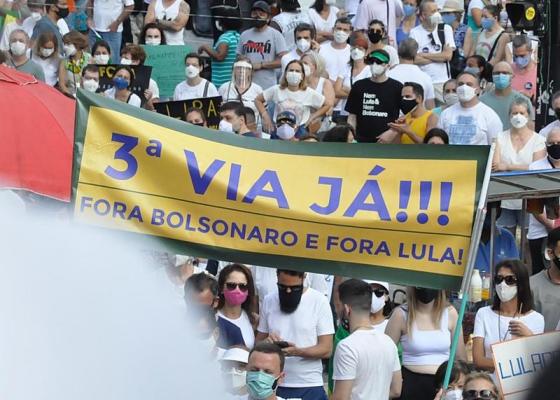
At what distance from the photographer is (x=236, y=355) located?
732 centimetres

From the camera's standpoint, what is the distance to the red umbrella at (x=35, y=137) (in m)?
6.48

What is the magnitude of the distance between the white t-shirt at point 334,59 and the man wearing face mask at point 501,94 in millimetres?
2023

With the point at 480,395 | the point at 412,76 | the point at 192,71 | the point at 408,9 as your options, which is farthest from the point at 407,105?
the point at 480,395

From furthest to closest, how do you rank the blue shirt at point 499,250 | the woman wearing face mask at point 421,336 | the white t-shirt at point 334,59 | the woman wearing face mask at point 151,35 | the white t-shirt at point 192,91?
the woman wearing face mask at point 151,35 → the white t-shirt at point 334,59 → the white t-shirt at point 192,91 → the blue shirt at point 499,250 → the woman wearing face mask at point 421,336

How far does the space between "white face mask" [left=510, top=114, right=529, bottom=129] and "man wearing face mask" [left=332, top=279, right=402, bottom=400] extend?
4366mm

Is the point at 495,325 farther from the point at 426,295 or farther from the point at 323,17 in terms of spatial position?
the point at 323,17

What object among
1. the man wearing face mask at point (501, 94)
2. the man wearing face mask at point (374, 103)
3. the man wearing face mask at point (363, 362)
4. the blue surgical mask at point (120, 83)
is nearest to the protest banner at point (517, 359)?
the man wearing face mask at point (363, 362)

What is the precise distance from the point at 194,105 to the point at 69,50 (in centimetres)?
333

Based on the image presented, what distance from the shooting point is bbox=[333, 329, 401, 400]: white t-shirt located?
7.23 meters

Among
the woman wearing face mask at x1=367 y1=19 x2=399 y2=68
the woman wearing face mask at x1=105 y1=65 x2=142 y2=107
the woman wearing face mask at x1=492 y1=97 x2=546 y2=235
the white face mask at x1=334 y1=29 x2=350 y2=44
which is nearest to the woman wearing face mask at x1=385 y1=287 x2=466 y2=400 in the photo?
the woman wearing face mask at x1=492 y1=97 x2=546 y2=235

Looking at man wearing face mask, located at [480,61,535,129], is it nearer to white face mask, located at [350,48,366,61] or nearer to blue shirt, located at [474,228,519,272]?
white face mask, located at [350,48,366,61]

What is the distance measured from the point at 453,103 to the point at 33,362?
11226 mm

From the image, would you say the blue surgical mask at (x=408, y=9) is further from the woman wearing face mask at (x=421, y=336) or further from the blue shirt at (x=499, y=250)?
the woman wearing face mask at (x=421, y=336)

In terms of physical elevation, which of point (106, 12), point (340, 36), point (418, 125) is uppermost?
point (106, 12)
